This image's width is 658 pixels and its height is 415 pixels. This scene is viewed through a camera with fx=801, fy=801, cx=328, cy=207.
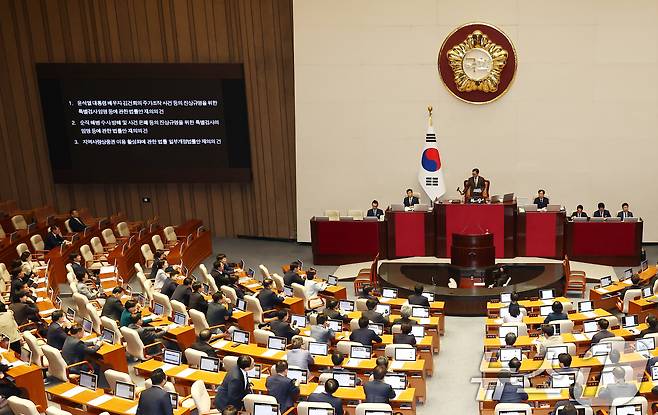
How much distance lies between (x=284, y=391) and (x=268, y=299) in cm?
442

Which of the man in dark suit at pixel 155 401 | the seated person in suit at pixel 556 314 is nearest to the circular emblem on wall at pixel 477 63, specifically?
the seated person in suit at pixel 556 314

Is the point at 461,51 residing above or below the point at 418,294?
above

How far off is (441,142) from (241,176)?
5164 mm

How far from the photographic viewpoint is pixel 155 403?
8406 millimetres

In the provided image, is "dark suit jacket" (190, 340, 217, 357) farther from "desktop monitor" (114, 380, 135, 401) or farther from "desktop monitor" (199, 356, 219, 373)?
"desktop monitor" (114, 380, 135, 401)

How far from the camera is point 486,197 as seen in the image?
58.3ft

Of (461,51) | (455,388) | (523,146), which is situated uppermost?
(461,51)

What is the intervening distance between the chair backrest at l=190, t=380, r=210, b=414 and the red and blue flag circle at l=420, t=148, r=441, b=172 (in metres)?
11.1

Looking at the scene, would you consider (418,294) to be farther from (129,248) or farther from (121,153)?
(121,153)

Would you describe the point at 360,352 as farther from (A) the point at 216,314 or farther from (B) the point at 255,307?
(B) the point at 255,307

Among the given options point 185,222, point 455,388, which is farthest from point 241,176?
point 455,388

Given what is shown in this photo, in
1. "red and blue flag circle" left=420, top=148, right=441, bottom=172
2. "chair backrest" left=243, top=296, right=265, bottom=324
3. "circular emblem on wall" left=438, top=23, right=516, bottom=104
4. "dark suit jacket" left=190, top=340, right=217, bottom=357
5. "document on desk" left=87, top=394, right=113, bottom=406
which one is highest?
"circular emblem on wall" left=438, top=23, right=516, bottom=104

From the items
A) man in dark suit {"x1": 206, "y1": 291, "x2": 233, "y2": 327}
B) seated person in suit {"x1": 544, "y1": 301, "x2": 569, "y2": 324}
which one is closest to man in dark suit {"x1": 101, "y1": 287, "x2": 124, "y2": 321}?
man in dark suit {"x1": 206, "y1": 291, "x2": 233, "y2": 327}

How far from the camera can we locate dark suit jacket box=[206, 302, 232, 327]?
12.4 meters
